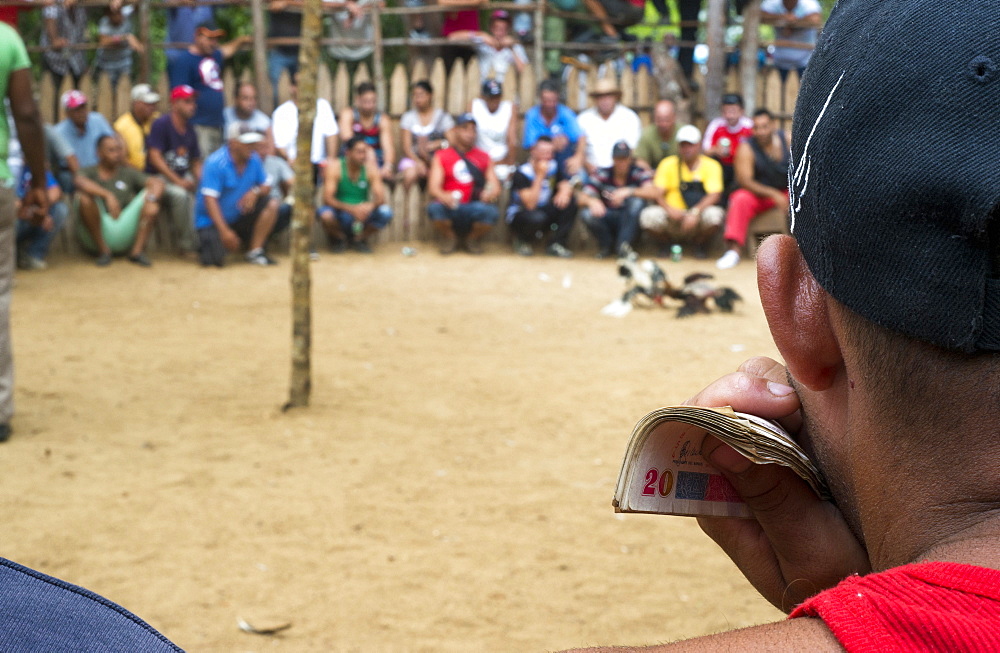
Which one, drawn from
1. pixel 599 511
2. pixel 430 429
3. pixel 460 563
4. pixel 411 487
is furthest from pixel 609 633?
pixel 430 429

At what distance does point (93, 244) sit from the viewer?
11.3 m

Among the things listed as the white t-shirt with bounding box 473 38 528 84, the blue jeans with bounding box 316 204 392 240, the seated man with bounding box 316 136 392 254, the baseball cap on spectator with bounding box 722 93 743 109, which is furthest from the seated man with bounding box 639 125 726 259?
the seated man with bounding box 316 136 392 254

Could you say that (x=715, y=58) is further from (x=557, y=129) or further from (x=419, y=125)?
(x=419, y=125)

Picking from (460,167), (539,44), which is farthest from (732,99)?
(460,167)

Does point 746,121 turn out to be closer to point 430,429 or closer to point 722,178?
point 722,178

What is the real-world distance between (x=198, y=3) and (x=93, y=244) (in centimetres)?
406

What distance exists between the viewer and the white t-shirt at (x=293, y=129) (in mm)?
12844

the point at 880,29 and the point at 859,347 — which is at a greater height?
the point at 880,29

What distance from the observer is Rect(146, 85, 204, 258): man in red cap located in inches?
460

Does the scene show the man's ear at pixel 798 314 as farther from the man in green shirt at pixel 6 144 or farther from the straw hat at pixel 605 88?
the straw hat at pixel 605 88

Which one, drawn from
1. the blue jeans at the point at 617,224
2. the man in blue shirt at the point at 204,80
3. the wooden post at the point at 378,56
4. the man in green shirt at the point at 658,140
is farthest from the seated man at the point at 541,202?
the man in blue shirt at the point at 204,80

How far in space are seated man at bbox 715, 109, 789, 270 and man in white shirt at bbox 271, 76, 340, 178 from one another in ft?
16.6

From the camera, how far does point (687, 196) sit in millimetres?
12570

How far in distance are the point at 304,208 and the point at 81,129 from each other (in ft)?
22.9
